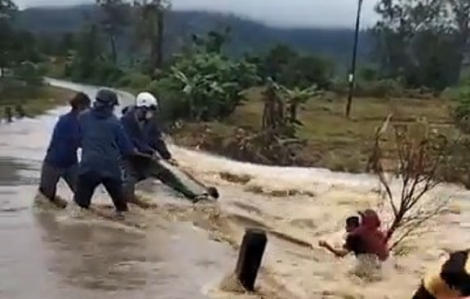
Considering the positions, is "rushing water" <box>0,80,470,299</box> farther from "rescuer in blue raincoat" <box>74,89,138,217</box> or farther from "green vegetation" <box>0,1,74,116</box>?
"green vegetation" <box>0,1,74,116</box>

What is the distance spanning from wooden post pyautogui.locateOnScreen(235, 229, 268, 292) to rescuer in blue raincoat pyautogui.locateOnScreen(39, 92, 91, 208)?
4042 mm

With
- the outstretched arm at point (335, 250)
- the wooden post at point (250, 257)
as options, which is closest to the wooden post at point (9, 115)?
the outstretched arm at point (335, 250)

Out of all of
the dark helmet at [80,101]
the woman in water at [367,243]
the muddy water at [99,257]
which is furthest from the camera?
the dark helmet at [80,101]

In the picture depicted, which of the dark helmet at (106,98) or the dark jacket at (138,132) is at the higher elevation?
the dark helmet at (106,98)

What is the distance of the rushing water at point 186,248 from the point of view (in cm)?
934

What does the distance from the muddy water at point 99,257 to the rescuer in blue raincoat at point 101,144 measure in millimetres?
463

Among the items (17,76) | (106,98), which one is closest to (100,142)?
(106,98)

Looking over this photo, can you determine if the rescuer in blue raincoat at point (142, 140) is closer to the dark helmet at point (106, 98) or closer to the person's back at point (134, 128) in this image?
the person's back at point (134, 128)

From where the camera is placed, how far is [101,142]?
12117mm

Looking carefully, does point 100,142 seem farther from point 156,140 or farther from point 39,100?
point 39,100

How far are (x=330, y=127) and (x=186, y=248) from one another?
27.2 meters

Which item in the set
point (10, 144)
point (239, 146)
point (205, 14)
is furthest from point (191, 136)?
point (205, 14)

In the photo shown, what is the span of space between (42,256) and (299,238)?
5.02m

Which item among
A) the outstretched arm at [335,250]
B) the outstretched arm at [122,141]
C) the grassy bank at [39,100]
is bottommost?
the grassy bank at [39,100]
